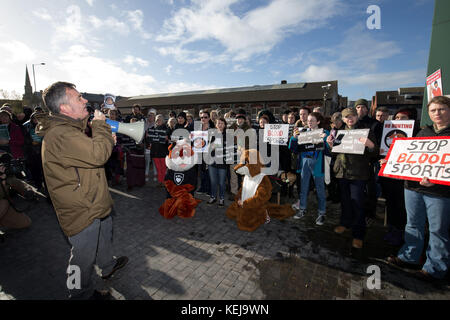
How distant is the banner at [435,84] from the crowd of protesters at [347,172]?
451mm

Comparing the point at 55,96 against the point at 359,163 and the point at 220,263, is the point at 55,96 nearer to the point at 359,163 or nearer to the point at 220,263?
the point at 220,263

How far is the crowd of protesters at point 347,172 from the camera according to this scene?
9.18ft

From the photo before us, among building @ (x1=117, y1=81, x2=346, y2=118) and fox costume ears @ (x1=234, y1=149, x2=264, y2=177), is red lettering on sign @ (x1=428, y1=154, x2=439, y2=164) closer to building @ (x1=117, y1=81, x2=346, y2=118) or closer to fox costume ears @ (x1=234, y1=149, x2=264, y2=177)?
fox costume ears @ (x1=234, y1=149, x2=264, y2=177)

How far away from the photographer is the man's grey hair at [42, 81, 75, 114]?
2.17m

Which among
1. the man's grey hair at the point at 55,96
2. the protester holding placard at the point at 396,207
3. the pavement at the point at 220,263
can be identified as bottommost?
the pavement at the point at 220,263

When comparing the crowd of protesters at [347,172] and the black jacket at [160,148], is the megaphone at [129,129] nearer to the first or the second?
the crowd of protesters at [347,172]

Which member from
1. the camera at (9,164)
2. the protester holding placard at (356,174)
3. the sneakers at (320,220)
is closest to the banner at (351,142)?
the protester holding placard at (356,174)

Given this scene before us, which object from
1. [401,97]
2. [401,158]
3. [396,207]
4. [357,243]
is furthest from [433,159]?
[401,97]

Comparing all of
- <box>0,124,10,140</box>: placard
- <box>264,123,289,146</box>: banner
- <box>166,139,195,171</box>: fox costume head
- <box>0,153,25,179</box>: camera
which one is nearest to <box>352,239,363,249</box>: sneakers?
<box>264,123,289,146</box>: banner

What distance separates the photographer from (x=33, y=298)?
8.57 feet

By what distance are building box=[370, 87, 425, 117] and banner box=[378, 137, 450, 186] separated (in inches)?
1645
